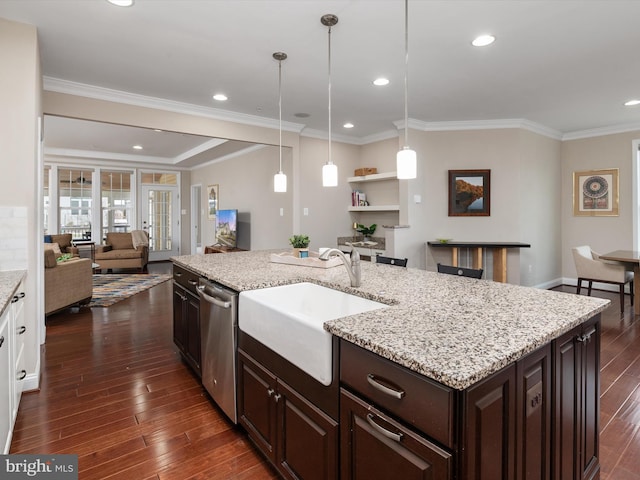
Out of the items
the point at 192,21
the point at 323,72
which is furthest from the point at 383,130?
the point at 192,21

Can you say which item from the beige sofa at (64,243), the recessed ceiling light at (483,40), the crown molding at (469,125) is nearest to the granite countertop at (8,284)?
the recessed ceiling light at (483,40)

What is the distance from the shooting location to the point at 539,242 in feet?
18.1

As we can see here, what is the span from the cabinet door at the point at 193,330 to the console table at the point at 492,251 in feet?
11.7

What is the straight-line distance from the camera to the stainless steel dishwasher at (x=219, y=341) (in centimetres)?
199

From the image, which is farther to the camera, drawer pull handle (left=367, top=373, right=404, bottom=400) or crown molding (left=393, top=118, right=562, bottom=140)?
crown molding (left=393, top=118, right=562, bottom=140)

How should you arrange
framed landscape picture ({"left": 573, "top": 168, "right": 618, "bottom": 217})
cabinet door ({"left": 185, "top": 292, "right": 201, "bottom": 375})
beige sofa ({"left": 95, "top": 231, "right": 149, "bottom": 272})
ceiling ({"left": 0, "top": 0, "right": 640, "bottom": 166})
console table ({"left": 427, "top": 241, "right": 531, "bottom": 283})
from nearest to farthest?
ceiling ({"left": 0, "top": 0, "right": 640, "bottom": 166}), cabinet door ({"left": 185, "top": 292, "right": 201, "bottom": 375}), console table ({"left": 427, "top": 241, "right": 531, "bottom": 283}), framed landscape picture ({"left": 573, "top": 168, "right": 618, "bottom": 217}), beige sofa ({"left": 95, "top": 231, "right": 149, "bottom": 272})

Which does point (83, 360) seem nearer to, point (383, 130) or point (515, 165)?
point (383, 130)

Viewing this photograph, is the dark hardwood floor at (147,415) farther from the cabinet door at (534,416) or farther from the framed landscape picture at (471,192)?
the framed landscape picture at (471,192)

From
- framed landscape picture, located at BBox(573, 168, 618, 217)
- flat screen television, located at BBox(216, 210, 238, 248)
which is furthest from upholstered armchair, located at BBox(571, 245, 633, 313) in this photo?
flat screen television, located at BBox(216, 210, 238, 248)

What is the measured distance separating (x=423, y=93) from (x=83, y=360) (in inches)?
165

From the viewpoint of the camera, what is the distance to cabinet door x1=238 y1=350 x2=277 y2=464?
1.65 metres

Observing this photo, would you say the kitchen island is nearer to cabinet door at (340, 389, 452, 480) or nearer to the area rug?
cabinet door at (340, 389, 452, 480)

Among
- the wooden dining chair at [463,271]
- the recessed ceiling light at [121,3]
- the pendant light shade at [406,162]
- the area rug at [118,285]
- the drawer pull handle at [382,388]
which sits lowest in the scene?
the area rug at [118,285]

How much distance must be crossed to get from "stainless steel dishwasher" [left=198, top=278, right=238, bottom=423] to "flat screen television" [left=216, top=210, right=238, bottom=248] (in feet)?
15.7
